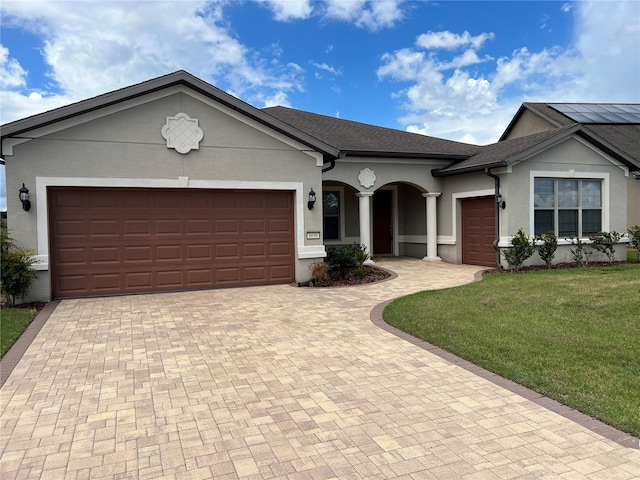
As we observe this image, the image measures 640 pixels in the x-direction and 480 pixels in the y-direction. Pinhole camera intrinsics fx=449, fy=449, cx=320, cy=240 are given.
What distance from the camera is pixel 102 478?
10.3 ft

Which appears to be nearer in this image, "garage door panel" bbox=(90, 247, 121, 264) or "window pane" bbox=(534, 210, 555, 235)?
"garage door panel" bbox=(90, 247, 121, 264)

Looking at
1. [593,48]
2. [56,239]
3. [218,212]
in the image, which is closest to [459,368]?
[218,212]

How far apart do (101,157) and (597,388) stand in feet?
33.1

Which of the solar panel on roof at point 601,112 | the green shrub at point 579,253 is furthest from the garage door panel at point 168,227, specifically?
the solar panel on roof at point 601,112

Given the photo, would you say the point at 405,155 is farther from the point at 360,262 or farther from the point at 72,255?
the point at 72,255

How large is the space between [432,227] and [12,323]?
42.0 feet

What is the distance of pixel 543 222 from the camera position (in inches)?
560

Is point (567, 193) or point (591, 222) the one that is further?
point (591, 222)

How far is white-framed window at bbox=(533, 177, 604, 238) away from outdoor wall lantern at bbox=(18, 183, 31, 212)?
1363 cm

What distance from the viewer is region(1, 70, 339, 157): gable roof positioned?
30.7 feet

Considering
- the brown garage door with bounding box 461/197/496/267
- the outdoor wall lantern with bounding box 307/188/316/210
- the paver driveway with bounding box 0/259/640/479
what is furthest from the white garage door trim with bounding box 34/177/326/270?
the brown garage door with bounding box 461/197/496/267

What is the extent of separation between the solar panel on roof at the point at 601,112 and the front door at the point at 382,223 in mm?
14610

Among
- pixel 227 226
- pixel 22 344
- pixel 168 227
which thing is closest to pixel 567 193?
pixel 227 226

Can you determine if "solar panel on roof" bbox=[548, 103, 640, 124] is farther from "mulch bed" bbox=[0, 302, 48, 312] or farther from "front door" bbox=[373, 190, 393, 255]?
"mulch bed" bbox=[0, 302, 48, 312]
